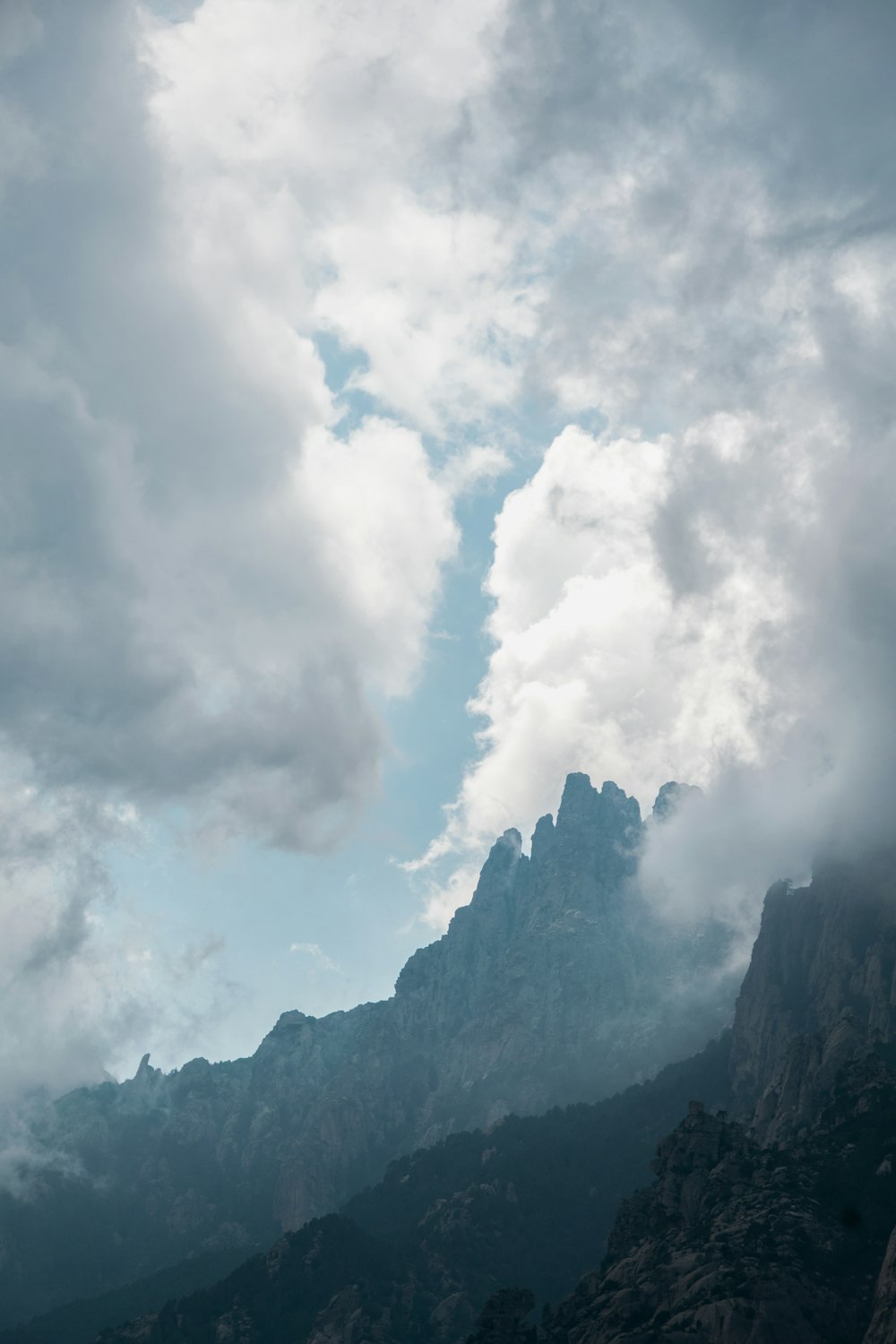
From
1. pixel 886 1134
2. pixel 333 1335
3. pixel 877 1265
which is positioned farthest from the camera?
pixel 333 1335

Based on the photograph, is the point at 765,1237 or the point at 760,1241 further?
the point at 765,1237

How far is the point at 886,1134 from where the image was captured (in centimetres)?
16338

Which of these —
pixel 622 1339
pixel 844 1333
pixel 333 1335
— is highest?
pixel 333 1335

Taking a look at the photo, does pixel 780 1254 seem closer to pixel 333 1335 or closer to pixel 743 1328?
pixel 743 1328

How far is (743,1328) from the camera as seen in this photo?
394ft

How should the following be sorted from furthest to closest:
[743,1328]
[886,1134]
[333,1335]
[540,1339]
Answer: [333,1335] < [886,1134] < [540,1339] < [743,1328]

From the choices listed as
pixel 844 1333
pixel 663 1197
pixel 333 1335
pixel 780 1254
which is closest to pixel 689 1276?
pixel 780 1254

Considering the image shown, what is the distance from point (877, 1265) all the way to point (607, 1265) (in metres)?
51.9

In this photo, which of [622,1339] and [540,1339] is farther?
[540,1339]

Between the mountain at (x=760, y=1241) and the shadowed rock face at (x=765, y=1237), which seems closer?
the shadowed rock face at (x=765, y=1237)

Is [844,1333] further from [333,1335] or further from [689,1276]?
[333,1335]

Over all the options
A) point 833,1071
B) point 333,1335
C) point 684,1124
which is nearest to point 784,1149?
point 684,1124

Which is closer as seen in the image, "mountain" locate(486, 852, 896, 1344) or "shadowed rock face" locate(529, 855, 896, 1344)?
"shadowed rock face" locate(529, 855, 896, 1344)

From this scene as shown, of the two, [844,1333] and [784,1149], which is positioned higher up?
[784,1149]
